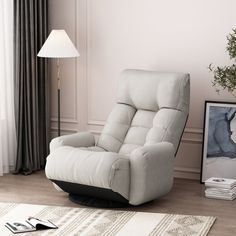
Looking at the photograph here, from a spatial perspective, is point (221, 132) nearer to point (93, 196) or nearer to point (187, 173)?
point (187, 173)

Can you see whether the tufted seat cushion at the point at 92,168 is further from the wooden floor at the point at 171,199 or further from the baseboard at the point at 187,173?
the baseboard at the point at 187,173

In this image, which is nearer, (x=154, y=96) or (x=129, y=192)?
(x=129, y=192)

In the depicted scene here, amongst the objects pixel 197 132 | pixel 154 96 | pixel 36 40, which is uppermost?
pixel 36 40

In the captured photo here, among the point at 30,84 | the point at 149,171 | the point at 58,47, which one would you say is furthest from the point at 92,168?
the point at 30,84

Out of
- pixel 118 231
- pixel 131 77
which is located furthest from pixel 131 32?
pixel 118 231

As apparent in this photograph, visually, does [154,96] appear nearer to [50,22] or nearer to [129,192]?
[129,192]

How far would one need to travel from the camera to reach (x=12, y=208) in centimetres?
502

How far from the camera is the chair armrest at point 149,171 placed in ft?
15.9

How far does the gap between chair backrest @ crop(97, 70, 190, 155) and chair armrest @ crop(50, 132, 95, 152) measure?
0.38ft

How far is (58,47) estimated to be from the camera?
575 centimetres

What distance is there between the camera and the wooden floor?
4.83 meters

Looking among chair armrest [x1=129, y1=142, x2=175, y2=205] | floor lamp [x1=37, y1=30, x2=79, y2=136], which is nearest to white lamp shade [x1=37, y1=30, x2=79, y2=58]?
floor lamp [x1=37, y1=30, x2=79, y2=136]

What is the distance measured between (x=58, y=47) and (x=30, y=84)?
596 millimetres

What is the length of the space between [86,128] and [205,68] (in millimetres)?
1406
